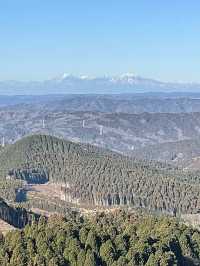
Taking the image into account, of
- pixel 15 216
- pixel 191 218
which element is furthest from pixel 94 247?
pixel 191 218

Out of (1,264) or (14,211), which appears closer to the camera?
(1,264)

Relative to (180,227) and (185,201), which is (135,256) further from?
(185,201)

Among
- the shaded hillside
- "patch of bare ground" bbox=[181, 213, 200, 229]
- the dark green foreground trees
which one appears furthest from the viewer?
"patch of bare ground" bbox=[181, 213, 200, 229]

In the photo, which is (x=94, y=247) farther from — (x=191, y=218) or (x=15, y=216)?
(x=191, y=218)

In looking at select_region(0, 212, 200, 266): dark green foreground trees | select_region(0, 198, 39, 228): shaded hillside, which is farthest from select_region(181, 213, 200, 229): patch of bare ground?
select_region(0, 212, 200, 266): dark green foreground trees

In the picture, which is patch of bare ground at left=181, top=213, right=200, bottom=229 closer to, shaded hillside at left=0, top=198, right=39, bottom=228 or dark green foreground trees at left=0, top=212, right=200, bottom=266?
shaded hillside at left=0, top=198, right=39, bottom=228

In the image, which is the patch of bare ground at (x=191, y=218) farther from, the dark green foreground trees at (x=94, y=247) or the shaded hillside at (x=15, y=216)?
the dark green foreground trees at (x=94, y=247)

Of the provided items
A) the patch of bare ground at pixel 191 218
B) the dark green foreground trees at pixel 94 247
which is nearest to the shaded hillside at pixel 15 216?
the dark green foreground trees at pixel 94 247

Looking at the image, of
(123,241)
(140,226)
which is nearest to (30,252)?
(123,241)
